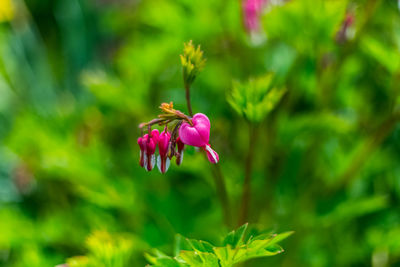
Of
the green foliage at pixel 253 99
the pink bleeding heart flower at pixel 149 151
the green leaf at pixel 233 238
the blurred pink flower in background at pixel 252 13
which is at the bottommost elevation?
the green leaf at pixel 233 238

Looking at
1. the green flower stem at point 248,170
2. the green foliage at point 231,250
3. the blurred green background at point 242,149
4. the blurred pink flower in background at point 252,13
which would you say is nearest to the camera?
the green foliage at point 231,250

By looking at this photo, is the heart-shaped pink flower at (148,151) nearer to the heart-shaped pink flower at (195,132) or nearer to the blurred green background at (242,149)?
the heart-shaped pink flower at (195,132)

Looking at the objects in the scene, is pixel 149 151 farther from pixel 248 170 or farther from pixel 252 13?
pixel 252 13

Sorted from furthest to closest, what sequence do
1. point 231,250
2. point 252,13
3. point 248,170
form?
point 252,13
point 248,170
point 231,250

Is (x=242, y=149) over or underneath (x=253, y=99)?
over

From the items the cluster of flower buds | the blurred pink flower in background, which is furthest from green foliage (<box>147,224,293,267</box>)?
the blurred pink flower in background

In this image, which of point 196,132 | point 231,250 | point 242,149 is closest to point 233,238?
point 231,250

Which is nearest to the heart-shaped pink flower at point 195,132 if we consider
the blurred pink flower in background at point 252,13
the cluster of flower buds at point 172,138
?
the cluster of flower buds at point 172,138
